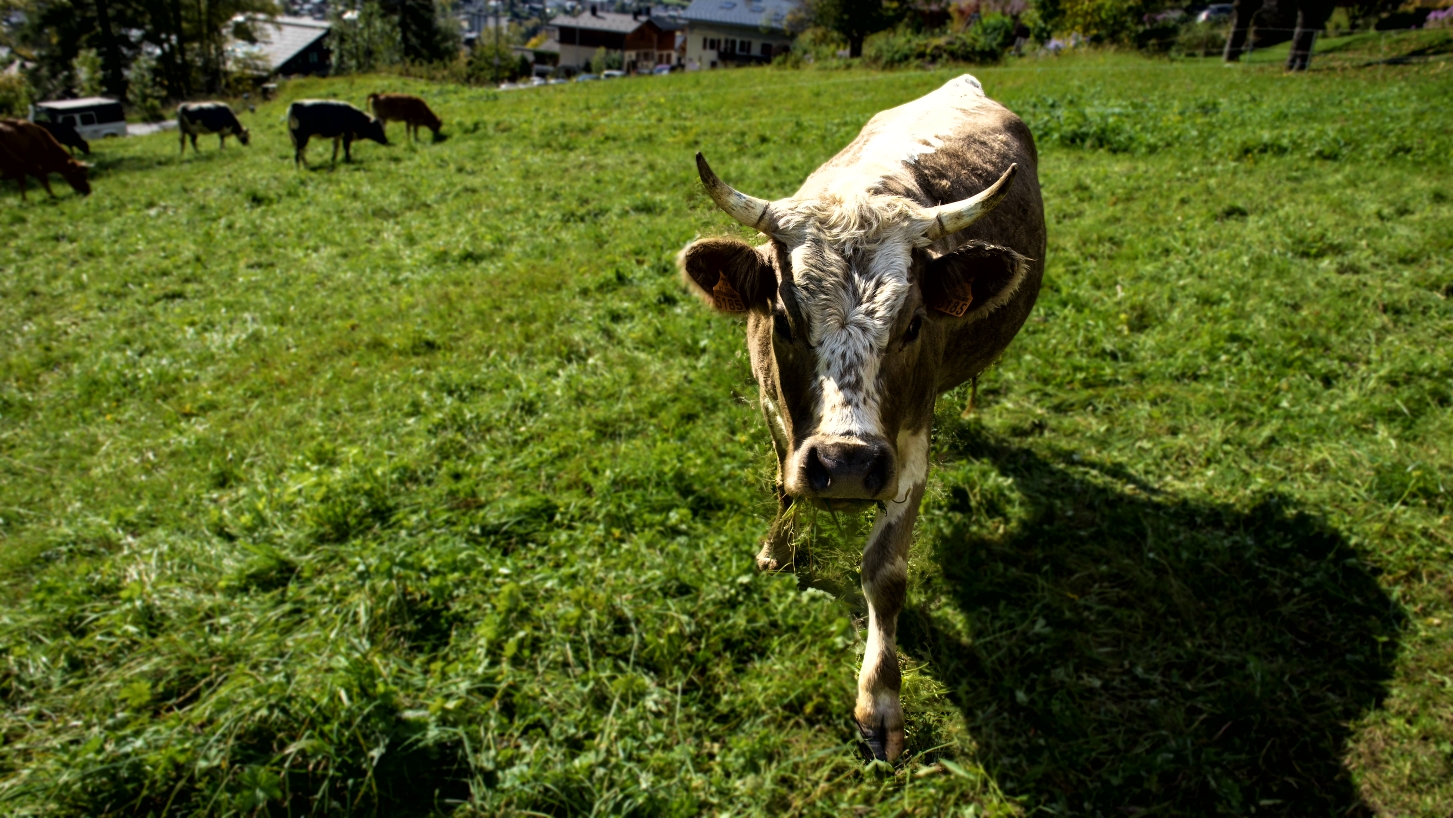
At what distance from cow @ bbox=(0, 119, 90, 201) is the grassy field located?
35.0ft

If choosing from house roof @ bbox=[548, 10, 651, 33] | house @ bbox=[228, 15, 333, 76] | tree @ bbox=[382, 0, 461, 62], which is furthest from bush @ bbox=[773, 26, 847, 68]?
house roof @ bbox=[548, 10, 651, 33]

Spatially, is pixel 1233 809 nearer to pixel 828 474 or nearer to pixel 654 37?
pixel 828 474

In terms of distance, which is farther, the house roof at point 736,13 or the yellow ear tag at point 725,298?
the house roof at point 736,13

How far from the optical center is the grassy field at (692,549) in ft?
11.0

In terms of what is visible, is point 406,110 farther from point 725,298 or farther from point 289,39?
point 289,39

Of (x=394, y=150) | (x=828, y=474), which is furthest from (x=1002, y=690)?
(x=394, y=150)

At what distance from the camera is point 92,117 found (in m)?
33.1

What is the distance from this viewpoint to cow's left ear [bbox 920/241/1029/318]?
3178 millimetres

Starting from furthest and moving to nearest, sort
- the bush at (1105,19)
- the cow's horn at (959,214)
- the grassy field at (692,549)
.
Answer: the bush at (1105,19)
the grassy field at (692,549)
the cow's horn at (959,214)

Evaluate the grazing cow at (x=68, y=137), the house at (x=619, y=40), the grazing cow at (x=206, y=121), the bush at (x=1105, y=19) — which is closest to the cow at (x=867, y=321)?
the grazing cow at (x=206, y=121)

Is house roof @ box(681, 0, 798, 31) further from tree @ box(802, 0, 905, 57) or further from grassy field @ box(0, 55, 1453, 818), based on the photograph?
grassy field @ box(0, 55, 1453, 818)

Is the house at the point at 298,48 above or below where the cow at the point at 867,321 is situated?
above

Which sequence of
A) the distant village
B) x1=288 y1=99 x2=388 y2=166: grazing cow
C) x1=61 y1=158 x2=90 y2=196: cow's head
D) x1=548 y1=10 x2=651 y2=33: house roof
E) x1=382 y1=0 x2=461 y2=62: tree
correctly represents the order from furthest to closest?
1. x1=548 y1=10 x2=651 y2=33: house roof
2. the distant village
3. x1=382 y1=0 x2=461 y2=62: tree
4. x1=288 y1=99 x2=388 y2=166: grazing cow
5. x1=61 y1=158 x2=90 y2=196: cow's head

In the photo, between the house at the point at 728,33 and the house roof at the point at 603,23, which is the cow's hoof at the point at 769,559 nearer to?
the house at the point at 728,33
